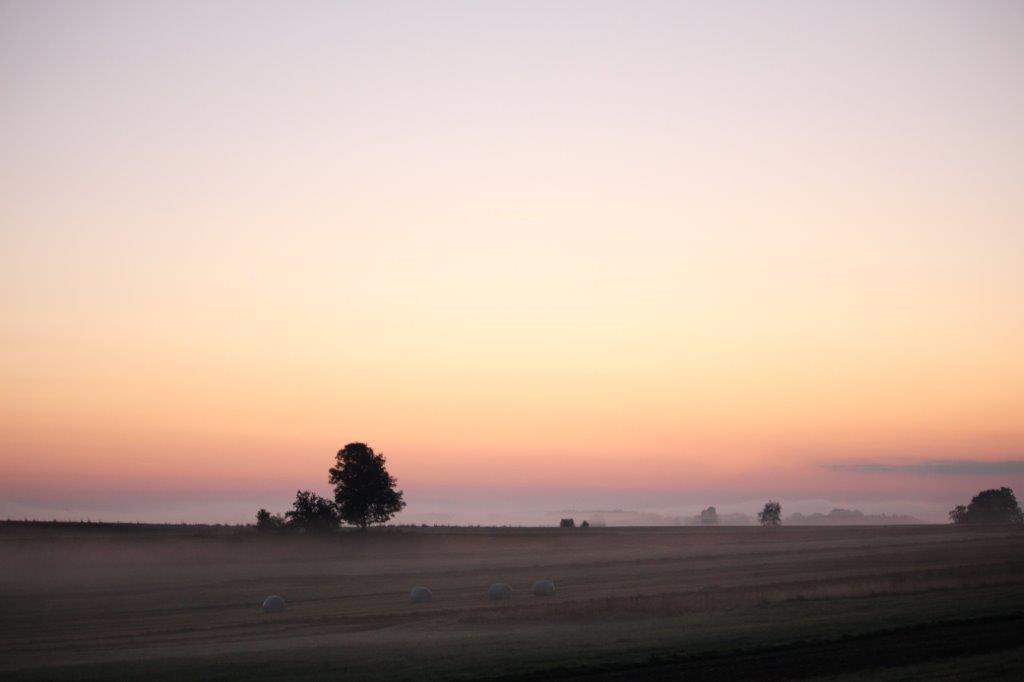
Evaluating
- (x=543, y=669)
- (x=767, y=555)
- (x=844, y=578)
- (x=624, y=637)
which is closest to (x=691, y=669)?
(x=543, y=669)

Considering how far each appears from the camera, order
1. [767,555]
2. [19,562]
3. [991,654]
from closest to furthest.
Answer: [991,654]
[767,555]
[19,562]

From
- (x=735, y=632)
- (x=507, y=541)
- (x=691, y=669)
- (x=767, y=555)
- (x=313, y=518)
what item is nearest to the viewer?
(x=691, y=669)

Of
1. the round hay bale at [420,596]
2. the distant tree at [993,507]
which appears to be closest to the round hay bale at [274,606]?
the round hay bale at [420,596]

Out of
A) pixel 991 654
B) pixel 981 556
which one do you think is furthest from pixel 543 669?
pixel 981 556

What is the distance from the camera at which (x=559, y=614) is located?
146 feet

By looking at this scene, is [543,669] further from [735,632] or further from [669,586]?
[669,586]

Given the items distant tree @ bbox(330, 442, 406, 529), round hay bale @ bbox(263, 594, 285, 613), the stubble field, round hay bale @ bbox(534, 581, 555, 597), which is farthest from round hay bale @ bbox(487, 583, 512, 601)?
distant tree @ bbox(330, 442, 406, 529)

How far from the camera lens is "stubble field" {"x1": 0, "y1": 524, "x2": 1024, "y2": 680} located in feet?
92.4

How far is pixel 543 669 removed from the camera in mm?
27906

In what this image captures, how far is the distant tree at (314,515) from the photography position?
129m

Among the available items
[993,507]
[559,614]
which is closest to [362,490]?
[559,614]

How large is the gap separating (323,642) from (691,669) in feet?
62.4

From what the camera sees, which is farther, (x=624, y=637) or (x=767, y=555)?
(x=767, y=555)

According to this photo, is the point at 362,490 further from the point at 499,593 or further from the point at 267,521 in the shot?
the point at 499,593
